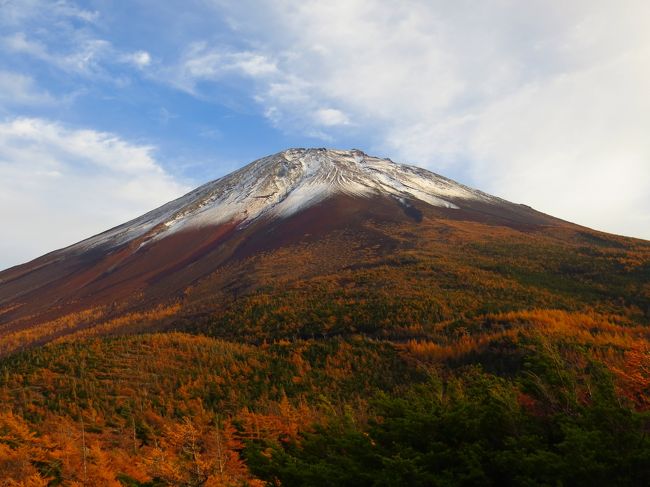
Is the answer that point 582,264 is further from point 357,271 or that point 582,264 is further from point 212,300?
point 212,300

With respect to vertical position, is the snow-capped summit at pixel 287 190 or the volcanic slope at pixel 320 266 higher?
the snow-capped summit at pixel 287 190

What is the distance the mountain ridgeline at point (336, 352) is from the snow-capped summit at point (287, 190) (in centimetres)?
120

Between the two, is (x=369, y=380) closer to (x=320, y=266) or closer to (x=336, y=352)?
(x=336, y=352)

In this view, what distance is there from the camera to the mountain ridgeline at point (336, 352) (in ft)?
18.9

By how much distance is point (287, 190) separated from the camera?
231ft

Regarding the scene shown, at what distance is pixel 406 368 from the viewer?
18.1 meters

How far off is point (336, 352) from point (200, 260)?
31387 millimetres

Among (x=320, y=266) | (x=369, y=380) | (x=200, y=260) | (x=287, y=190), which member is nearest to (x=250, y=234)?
(x=200, y=260)

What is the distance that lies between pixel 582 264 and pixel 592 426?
104 feet

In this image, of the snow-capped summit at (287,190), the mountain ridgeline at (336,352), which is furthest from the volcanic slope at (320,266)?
the snow-capped summit at (287,190)

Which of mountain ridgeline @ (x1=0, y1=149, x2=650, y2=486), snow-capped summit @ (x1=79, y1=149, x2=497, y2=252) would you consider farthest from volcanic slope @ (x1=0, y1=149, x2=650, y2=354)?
snow-capped summit @ (x1=79, y1=149, x2=497, y2=252)

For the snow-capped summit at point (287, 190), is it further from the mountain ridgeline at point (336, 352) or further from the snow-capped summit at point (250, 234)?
the mountain ridgeline at point (336, 352)

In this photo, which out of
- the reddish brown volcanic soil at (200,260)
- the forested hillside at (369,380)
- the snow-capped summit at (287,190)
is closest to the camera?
the forested hillside at (369,380)

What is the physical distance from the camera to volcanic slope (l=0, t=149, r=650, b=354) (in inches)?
1019
